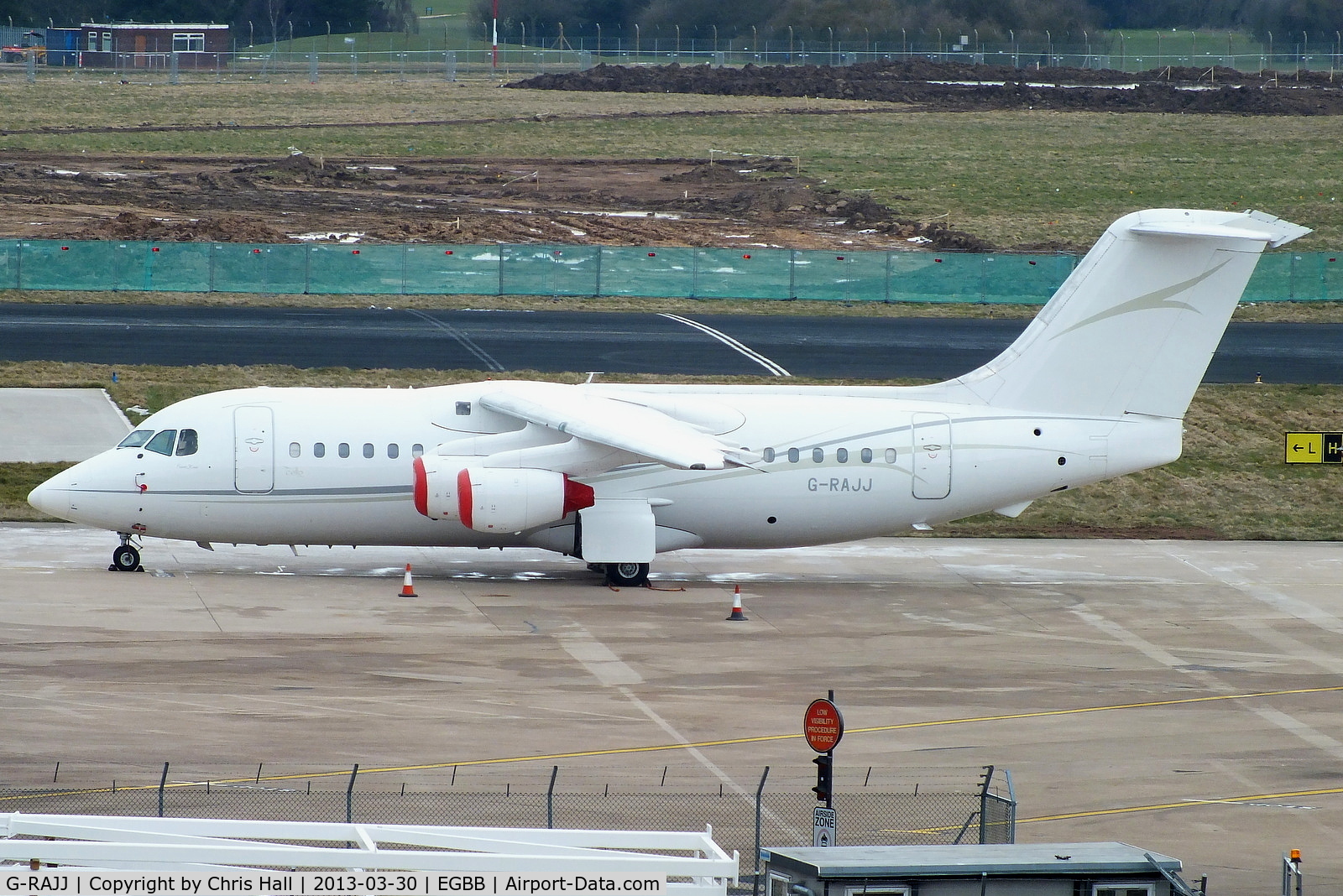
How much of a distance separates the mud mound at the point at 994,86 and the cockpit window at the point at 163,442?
8585 centimetres

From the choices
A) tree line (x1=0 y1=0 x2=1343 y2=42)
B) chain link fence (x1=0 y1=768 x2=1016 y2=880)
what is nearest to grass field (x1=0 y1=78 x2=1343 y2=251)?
tree line (x1=0 y1=0 x2=1343 y2=42)

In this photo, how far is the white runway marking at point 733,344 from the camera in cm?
4484

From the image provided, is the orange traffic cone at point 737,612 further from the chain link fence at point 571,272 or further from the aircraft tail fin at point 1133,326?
the chain link fence at point 571,272

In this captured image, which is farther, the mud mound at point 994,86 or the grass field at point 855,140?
the mud mound at point 994,86

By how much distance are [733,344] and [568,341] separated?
4603mm

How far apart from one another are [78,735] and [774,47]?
118 m

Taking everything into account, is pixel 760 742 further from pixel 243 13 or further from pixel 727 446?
pixel 243 13

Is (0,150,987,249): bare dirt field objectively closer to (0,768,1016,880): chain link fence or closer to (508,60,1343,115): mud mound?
(508,60,1343,115): mud mound

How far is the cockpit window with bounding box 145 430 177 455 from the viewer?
29062 millimetres

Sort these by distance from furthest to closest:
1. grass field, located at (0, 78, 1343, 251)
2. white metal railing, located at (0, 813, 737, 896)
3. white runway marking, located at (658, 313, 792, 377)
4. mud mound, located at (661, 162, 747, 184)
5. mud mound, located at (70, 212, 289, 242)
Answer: mud mound, located at (661, 162, 747, 184)
grass field, located at (0, 78, 1343, 251)
mud mound, located at (70, 212, 289, 242)
white runway marking, located at (658, 313, 792, 377)
white metal railing, located at (0, 813, 737, 896)

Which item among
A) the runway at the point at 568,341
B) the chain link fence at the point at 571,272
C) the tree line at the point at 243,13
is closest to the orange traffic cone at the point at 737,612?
the runway at the point at 568,341

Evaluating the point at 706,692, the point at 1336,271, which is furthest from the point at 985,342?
the point at 706,692

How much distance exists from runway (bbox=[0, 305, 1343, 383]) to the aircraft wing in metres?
14.5

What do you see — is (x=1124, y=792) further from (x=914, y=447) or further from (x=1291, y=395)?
(x=1291, y=395)
